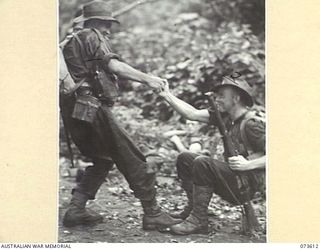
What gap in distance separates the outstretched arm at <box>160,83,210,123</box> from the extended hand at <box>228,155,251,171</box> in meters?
0.39

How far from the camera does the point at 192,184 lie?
4.72m

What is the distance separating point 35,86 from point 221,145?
64.6 inches

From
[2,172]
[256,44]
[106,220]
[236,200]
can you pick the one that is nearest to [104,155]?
[106,220]

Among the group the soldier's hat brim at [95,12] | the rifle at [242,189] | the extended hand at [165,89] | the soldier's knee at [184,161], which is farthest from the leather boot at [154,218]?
the soldier's hat brim at [95,12]

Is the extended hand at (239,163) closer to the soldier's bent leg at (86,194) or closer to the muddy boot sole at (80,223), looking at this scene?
the soldier's bent leg at (86,194)

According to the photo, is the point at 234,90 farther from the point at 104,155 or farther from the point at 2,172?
the point at 2,172

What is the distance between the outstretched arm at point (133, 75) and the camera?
186 inches

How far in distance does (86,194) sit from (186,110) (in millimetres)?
1097

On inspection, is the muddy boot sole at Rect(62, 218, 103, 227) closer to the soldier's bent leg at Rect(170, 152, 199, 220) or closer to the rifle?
the soldier's bent leg at Rect(170, 152, 199, 220)

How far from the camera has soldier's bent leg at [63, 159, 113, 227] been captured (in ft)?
15.5

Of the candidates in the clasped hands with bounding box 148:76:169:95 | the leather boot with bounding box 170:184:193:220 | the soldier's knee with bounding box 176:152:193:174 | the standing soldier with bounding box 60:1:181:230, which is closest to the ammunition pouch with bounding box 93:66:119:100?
the standing soldier with bounding box 60:1:181:230

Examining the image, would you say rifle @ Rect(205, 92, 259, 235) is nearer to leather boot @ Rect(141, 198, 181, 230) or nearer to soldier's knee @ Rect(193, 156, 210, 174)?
soldier's knee @ Rect(193, 156, 210, 174)

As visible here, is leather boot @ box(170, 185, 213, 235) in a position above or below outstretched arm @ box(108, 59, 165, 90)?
below

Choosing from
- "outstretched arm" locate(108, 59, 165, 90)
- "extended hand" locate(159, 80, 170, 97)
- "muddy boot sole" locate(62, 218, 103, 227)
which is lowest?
Result: "muddy boot sole" locate(62, 218, 103, 227)
